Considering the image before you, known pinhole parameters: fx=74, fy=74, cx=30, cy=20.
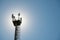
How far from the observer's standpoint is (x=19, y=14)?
9.34 m

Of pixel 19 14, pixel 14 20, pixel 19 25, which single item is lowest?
pixel 19 25

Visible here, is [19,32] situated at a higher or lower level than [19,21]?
lower

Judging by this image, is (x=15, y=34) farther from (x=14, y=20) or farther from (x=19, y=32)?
(x=14, y=20)

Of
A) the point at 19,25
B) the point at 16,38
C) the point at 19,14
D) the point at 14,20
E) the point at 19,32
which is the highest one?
the point at 19,14

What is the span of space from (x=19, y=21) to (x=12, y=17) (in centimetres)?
105

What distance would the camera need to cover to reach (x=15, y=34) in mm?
9820

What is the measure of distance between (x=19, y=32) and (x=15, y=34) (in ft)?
1.99

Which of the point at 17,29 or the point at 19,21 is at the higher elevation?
the point at 19,21

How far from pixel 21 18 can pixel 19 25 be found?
3.31 ft

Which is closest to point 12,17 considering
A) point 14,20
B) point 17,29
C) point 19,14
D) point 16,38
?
point 14,20

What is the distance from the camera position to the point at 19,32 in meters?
9.78

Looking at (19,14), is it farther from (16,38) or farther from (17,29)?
(16,38)

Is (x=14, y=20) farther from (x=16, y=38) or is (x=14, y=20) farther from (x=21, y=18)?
(x=16, y=38)

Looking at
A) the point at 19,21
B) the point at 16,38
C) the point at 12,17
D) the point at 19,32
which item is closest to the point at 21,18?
the point at 19,21
